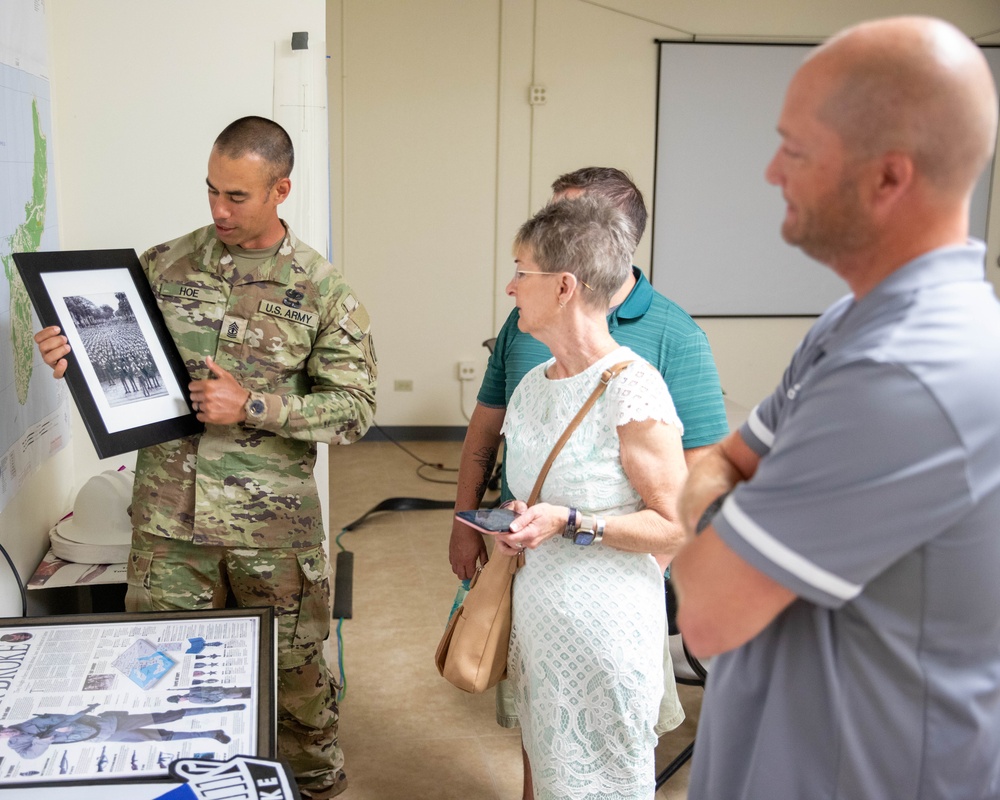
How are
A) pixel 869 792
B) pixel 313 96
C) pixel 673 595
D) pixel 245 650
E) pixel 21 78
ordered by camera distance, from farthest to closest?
pixel 313 96, pixel 673 595, pixel 21 78, pixel 245 650, pixel 869 792

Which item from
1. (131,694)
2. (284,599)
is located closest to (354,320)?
(284,599)

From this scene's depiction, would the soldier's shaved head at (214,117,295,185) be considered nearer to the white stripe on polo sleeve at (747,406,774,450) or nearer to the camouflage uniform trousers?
the camouflage uniform trousers

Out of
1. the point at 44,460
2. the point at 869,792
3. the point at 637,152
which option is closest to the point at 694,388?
the point at 869,792

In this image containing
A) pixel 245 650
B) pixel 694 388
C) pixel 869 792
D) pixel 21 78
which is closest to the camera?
pixel 869 792

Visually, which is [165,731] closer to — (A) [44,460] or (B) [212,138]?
(A) [44,460]

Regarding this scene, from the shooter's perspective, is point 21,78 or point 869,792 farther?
point 21,78

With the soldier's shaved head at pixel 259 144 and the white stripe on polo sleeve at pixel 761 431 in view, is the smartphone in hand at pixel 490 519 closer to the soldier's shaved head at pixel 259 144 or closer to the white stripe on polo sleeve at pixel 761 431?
the white stripe on polo sleeve at pixel 761 431

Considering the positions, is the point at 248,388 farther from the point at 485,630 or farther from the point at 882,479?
the point at 882,479

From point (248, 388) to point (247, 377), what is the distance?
25mm

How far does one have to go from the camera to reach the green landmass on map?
A: 2.14 meters

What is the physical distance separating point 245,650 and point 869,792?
989 millimetres

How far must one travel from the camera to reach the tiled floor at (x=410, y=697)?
268cm

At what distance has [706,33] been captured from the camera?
637cm

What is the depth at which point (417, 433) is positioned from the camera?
662 cm
